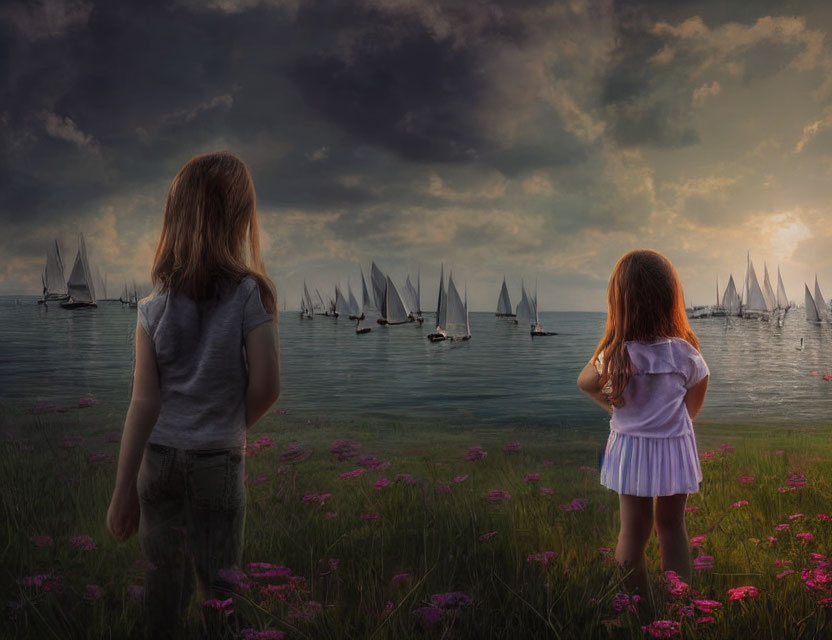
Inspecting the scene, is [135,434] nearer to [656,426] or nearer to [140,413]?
[140,413]

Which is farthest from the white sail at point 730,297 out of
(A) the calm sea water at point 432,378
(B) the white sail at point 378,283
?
(B) the white sail at point 378,283

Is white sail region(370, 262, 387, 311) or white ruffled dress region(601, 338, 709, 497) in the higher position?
white sail region(370, 262, 387, 311)

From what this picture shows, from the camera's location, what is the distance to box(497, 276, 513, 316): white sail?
87125mm

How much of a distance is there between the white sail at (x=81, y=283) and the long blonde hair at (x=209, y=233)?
48.0 meters

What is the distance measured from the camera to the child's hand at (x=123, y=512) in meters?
2.28

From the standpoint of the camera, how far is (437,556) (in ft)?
11.3

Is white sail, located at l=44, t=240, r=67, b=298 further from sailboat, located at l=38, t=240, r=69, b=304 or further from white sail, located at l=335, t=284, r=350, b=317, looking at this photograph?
white sail, located at l=335, t=284, r=350, b=317

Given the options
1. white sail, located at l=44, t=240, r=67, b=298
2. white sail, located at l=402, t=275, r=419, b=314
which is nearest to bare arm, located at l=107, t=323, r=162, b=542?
white sail, located at l=44, t=240, r=67, b=298

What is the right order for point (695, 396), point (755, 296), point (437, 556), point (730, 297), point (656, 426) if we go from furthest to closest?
1. point (730, 297)
2. point (755, 296)
3. point (437, 556)
4. point (695, 396)
5. point (656, 426)

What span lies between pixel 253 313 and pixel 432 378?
3310 cm

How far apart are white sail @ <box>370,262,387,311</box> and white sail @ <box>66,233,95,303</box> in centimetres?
2604

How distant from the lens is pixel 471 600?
2535mm

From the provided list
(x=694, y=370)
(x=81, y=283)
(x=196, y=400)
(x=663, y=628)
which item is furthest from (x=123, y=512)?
(x=81, y=283)

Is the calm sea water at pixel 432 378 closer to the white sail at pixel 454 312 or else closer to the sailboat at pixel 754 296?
the white sail at pixel 454 312
